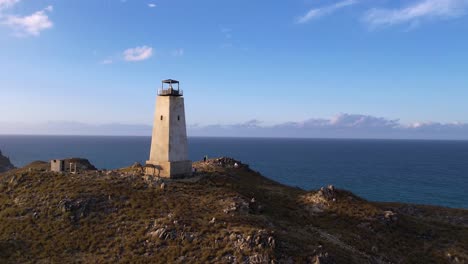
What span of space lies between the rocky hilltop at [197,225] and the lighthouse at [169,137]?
8.16 feet

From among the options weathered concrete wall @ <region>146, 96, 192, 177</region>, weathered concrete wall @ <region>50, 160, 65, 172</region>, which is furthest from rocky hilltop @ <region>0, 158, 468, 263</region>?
weathered concrete wall @ <region>146, 96, 192, 177</region>

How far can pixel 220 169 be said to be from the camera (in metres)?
53.9

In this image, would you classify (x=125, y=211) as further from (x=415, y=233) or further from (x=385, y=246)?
(x=415, y=233)

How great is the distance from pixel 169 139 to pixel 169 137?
26 cm

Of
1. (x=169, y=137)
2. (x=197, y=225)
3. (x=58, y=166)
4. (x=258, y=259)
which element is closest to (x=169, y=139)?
(x=169, y=137)

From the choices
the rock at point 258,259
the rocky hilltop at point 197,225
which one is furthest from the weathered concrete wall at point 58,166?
the rock at point 258,259

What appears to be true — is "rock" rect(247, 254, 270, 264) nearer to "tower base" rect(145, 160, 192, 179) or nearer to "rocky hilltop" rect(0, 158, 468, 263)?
"rocky hilltop" rect(0, 158, 468, 263)

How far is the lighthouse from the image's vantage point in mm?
45656

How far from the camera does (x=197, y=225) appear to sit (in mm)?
31969

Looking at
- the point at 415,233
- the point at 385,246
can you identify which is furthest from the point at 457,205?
the point at 385,246

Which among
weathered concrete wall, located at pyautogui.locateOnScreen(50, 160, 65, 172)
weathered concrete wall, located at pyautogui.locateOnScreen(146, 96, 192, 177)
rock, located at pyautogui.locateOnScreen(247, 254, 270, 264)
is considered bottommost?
rock, located at pyautogui.locateOnScreen(247, 254, 270, 264)

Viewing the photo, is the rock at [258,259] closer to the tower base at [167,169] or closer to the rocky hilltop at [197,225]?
the rocky hilltop at [197,225]

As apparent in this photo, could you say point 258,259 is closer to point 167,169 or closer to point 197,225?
point 197,225

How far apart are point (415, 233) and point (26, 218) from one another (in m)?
41.8
